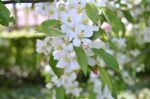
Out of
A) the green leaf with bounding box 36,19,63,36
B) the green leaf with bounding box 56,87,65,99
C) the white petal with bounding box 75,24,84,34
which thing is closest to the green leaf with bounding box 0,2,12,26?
the green leaf with bounding box 36,19,63,36

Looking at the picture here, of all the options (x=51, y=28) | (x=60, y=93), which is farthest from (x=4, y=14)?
(x=60, y=93)

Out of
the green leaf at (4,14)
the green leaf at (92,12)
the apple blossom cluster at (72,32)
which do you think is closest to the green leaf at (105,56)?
the apple blossom cluster at (72,32)

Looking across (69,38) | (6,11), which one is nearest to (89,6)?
(69,38)

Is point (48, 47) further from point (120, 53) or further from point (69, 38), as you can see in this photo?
point (120, 53)

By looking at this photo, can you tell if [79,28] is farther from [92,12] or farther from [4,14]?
[4,14]

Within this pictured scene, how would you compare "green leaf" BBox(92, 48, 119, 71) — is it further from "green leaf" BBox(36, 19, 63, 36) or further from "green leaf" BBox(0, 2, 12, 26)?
"green leaf" BBox(0, 2, 12, 26)

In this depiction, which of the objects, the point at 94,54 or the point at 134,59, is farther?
the point at 134,59
